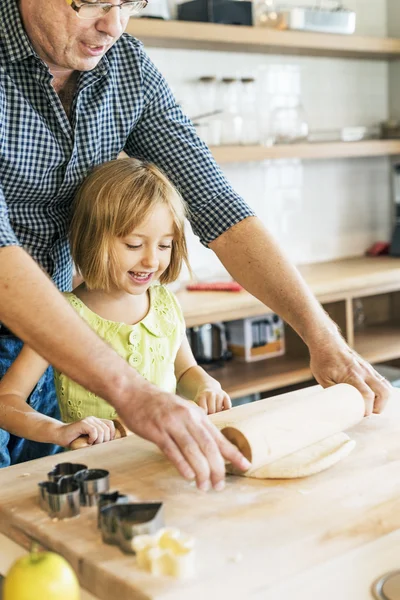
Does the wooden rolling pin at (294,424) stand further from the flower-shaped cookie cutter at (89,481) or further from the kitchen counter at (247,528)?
the flower-shaped cookie cutter at (89,481)

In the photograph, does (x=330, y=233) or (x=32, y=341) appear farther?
(x=330, y=233)

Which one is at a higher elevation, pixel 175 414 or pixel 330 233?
pixel 175 414

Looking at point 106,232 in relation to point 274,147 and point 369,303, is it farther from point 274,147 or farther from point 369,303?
point 369,303

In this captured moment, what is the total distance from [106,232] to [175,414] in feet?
2.27

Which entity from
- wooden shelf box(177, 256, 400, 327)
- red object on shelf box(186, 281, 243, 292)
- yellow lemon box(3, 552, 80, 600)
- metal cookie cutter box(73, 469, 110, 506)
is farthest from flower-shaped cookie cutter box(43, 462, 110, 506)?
red object on shelf box(186, 281, 243, 292)

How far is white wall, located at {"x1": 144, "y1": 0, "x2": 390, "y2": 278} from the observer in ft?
12.5

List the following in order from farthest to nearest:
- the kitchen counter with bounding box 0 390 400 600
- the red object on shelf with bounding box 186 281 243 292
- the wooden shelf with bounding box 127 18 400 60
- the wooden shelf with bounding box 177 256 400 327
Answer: the red object on shelf with bounding box 186 281 243 292
the wooden shelf with bounding box 127 18 400 60
the wooden shelf with bounding box 177 256 400 327
the kitchen counter with bounding box 0 390 400 600

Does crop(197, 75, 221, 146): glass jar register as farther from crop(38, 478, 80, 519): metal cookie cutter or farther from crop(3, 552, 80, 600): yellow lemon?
crop(3, 552, 80, 600): yellow lemon

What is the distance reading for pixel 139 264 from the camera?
1.76 metres

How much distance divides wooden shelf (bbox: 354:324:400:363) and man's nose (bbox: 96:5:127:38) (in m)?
2.20

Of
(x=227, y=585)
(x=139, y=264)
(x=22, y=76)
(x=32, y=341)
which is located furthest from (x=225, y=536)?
(x=22, y=76)

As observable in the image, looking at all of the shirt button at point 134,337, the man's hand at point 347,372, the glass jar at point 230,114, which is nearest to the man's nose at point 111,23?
the shirt button at point 134,337

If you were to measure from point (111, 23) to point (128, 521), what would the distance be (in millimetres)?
972

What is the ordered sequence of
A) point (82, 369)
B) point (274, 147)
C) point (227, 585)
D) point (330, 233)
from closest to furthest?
point (227, 585), point (82, 369), point (274, 147), point (330, 233)
